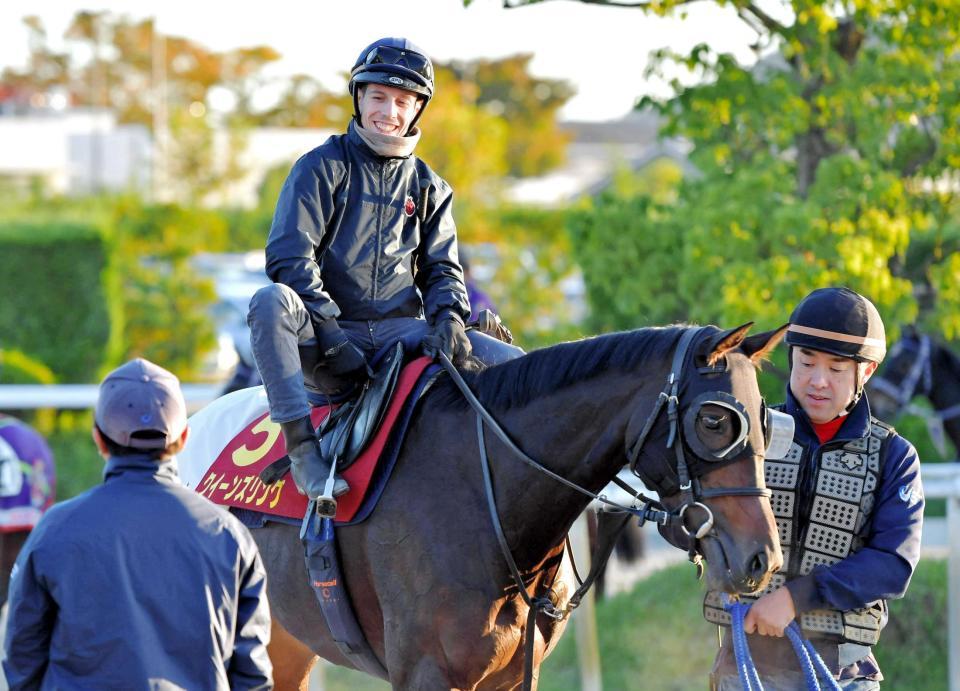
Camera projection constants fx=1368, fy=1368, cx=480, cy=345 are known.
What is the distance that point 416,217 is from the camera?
4.58m

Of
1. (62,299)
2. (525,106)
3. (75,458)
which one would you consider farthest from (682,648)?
(525,106)

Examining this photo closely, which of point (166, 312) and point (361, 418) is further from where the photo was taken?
point (166, 312)

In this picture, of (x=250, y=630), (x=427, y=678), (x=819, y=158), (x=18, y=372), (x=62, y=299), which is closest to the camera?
(x=250, y=630)

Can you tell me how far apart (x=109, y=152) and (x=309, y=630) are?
4980 centimetres

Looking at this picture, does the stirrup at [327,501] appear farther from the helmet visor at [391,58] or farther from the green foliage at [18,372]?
the green foliage at [18,372]

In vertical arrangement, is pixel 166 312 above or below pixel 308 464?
below

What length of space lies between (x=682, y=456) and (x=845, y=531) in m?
0.50

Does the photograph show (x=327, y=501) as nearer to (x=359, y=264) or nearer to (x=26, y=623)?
(x=359, y=264)

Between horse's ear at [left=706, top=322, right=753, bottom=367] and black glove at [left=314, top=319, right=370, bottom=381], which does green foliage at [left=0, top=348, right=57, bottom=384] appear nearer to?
black glove at [left=314, top=319, right=370, bottom=381]

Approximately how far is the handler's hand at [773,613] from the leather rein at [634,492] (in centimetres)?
19

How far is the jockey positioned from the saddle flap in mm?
64

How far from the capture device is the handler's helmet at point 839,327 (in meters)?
3.61

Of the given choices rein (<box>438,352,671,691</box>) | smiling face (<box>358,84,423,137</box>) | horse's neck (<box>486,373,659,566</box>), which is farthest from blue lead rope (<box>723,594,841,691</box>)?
smiling face (<box>358,84,423,137</box>)

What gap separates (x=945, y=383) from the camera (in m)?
9.87
